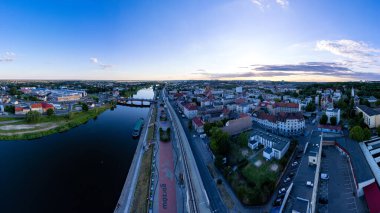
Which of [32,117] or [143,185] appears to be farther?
[32,117]

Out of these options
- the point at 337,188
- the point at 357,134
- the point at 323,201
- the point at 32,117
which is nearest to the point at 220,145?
Answer: the point at 323,201

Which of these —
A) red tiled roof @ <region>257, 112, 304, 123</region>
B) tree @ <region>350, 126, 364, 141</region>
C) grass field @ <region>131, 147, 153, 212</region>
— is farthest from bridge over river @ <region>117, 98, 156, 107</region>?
tree @ <region>350, 126, 364, 141</region>

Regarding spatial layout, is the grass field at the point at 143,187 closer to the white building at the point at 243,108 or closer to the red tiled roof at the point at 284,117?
the red tiled roof at the point at 284,117

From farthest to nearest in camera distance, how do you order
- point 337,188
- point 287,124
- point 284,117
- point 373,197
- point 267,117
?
point 267,117, point 284,117, point 287,124, point 337,188, point 373,197

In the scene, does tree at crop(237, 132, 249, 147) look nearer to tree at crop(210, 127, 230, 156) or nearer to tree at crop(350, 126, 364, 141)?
tree at crop(210, 127, 230, 156)

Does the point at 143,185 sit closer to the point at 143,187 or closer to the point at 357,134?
the point at 143,187

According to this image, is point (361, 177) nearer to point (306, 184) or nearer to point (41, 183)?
point (306, 184)

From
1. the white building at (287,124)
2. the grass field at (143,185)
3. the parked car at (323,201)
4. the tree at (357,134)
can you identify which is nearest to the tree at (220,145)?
the grass field at (143,185)

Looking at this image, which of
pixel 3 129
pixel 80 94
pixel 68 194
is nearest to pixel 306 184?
pixel 68 194
